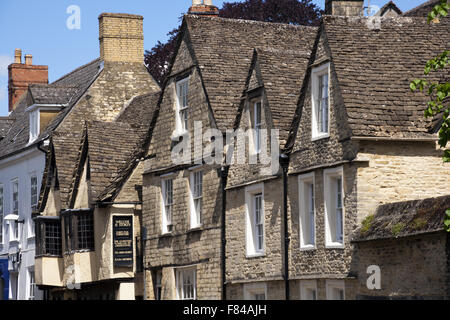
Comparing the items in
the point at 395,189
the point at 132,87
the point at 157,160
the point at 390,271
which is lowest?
the point at 390,271

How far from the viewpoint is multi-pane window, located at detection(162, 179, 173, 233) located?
36250 millimetres

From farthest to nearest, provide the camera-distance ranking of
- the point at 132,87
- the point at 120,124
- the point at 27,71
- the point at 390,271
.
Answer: the point at 27,71
the point at 132,87
the point at 120,124
the point at 390,271

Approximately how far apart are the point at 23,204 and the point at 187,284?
1704 cm

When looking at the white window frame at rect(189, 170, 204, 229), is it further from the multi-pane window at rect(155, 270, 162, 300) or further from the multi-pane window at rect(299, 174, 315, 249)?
the multi-pane window at rect(299, 174, 315, 249)

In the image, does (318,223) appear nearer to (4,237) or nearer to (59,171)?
(59,171)

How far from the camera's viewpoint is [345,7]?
109 ft

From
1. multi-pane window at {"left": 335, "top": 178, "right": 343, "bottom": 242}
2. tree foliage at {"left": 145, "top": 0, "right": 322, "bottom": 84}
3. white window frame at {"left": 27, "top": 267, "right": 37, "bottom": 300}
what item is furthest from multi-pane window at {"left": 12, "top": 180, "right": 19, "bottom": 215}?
multi-pane window at {"left": 335, "top": 178, "right": 343, "bottom": 242}

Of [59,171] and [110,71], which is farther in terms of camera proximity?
[110,71]

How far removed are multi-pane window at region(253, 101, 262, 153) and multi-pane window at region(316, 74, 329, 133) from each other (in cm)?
298

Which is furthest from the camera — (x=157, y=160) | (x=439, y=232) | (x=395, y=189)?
(x=157, y=160)

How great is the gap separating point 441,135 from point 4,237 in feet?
120

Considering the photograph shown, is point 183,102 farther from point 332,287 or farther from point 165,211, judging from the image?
point 332,287

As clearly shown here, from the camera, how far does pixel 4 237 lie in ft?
171

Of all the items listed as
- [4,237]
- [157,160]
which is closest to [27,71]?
[4,237]
